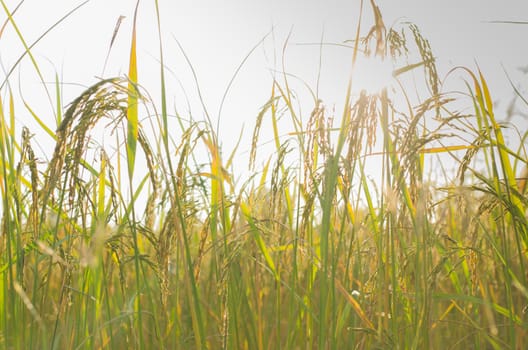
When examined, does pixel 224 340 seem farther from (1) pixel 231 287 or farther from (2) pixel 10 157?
(2) pixel 10 157

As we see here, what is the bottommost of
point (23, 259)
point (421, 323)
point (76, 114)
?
point (421, 323)

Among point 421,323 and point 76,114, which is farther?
point 421,323

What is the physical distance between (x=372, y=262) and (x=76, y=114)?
3.65 feet

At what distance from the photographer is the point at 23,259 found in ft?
4.70

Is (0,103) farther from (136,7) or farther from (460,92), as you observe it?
(460,92)

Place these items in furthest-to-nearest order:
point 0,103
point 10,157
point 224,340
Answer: point 10,157, point 0,103, point 224,340

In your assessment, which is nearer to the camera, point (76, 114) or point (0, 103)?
point (76, 114)

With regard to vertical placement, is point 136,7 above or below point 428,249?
above

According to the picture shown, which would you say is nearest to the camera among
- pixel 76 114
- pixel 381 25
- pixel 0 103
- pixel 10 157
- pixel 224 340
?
pixel 76 114

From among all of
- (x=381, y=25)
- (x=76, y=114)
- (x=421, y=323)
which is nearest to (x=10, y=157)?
(x=76, y=114)

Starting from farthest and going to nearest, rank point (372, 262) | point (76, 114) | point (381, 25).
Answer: point (372, 262), point (381, 25), point (76, 114)

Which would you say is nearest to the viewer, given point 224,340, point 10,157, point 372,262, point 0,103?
point 224,340

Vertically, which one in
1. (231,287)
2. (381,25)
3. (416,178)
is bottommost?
(231,287)

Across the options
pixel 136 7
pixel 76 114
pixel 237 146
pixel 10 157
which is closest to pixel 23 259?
pixel 10 157
